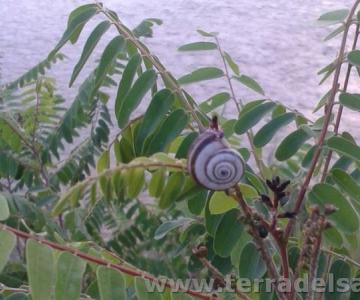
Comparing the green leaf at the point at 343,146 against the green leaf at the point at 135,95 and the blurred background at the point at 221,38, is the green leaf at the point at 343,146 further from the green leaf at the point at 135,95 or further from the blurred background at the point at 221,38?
the blurred background at the point at 221,38

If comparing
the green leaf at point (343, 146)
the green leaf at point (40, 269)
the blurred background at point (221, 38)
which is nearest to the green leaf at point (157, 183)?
the green leaf at point (40, 269)

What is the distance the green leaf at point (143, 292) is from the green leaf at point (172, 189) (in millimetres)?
75

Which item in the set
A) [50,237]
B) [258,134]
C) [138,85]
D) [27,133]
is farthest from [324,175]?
[27,133]

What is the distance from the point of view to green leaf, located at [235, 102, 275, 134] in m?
0.89

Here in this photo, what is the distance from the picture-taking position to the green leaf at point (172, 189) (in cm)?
Answer: 67

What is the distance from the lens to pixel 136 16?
4.89m

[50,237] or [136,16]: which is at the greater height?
[50,237]

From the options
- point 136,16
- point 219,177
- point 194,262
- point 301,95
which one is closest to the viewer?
point 219,177

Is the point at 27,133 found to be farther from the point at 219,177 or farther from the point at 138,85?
the point at 219,177

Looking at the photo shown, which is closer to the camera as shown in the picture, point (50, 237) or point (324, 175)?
point (324, 175)

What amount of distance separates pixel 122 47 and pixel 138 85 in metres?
0.06

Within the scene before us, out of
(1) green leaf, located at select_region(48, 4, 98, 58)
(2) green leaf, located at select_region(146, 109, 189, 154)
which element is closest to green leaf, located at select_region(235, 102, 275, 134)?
(2) green leaf, located at select_region(146, 109, 189, 154)

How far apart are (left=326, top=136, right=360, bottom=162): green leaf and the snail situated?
0.68 ft

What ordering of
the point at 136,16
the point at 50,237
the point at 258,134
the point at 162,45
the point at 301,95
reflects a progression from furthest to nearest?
the point at 136,16, the point at 162,45, the point at 301,95, the point at 50,237, the point at 258,134
